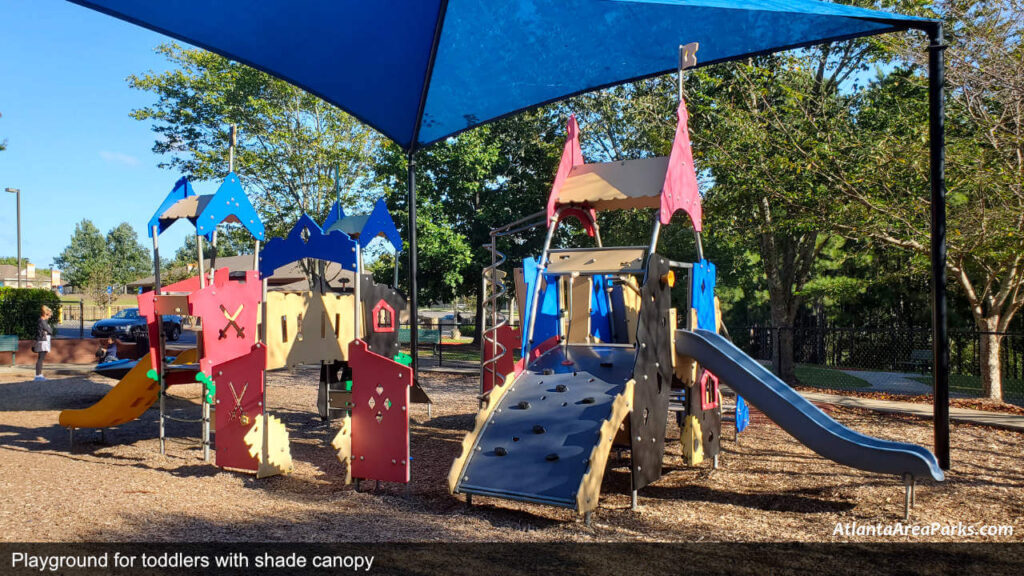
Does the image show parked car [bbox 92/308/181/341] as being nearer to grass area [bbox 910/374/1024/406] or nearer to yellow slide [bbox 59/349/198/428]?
yellow slide [bbox 59/349/198/428]

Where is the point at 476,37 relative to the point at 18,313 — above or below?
above

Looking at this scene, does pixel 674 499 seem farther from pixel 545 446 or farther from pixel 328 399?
pixel 328 399

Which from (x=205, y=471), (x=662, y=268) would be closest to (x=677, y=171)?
(x=662, y=268)

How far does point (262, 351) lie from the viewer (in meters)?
7.77

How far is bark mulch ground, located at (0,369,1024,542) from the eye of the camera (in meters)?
5.35

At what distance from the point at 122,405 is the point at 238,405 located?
2.75 m

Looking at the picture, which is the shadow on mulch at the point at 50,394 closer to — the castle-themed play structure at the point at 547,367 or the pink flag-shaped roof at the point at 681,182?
the castle-themed play structure at the point at 547,367

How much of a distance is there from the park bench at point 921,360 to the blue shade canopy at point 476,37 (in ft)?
60.6

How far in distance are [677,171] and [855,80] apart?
543 inches

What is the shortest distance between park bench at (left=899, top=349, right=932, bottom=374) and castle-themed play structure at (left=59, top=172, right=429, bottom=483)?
19.8 metres

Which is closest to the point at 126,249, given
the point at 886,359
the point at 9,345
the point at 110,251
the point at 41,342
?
the point at 110,251

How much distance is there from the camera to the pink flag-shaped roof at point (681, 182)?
25.2ft

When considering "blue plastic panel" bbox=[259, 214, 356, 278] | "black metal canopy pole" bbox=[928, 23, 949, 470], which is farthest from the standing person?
"black metal canopy pole" bbox=[928, 23, 949, 470]

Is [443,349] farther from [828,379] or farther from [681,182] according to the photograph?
[681,182]
